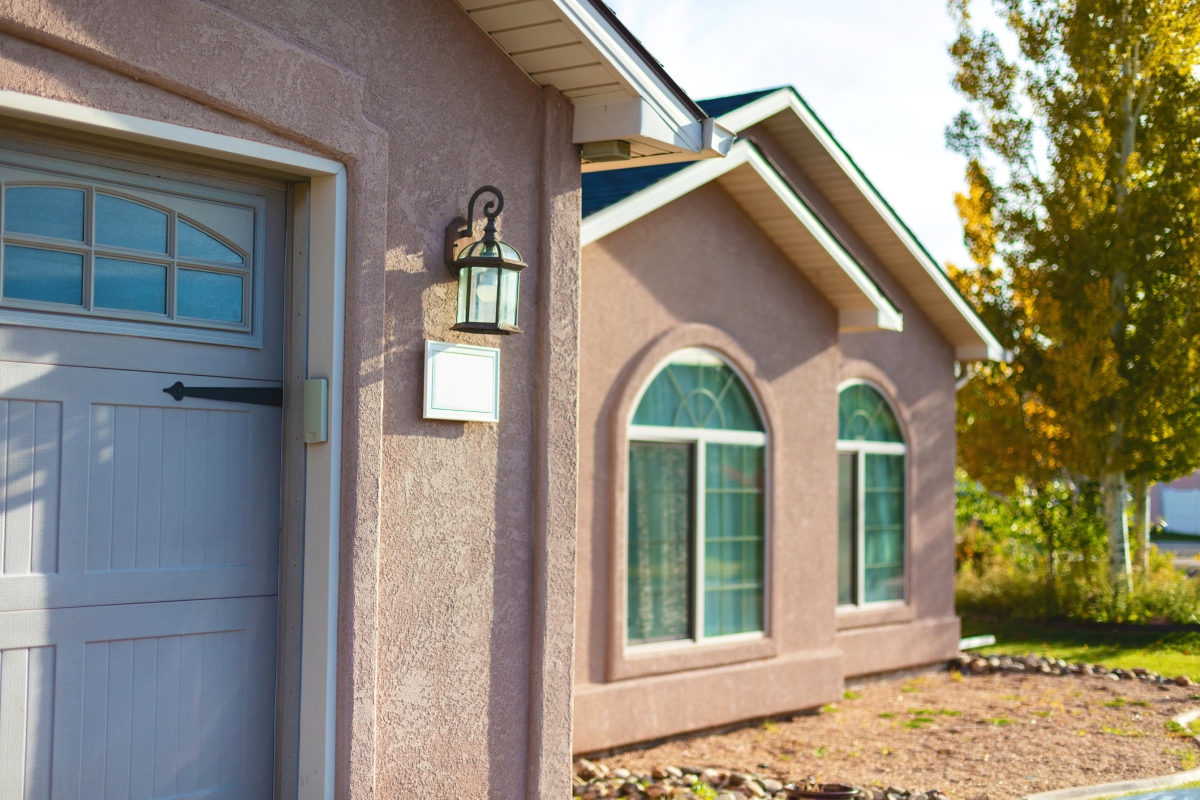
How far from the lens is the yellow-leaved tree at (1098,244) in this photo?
49.2 ft

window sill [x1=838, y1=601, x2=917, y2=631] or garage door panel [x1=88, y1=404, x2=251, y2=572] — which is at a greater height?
garage door panel [x1=88, y1=404, x2=251, y2=572]

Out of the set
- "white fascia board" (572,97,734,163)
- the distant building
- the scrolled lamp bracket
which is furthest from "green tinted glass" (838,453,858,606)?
the distant building

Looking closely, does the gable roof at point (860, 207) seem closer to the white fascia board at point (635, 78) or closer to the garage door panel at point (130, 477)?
the white fascia board at point (635, 78)

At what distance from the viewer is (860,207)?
11906mm

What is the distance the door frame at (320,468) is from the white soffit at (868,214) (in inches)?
256

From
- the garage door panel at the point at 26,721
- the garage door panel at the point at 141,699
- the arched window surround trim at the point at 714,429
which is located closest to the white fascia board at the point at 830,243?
the arched window surround trim at the point at 714,429

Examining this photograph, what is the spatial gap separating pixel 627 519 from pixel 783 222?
2801 mm

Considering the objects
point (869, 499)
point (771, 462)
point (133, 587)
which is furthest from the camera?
point (869, 499)

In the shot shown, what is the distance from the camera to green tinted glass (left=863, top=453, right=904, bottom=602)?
11.6 meters

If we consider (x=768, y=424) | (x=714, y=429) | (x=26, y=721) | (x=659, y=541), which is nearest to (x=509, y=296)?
(x=26, y=721)

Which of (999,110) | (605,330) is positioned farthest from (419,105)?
(999,110)

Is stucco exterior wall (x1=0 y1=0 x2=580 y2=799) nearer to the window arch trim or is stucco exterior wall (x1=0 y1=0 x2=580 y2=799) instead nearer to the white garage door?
the white garage door

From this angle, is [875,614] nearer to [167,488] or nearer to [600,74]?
[600,74]

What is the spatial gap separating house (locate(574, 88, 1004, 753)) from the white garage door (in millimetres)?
3339
